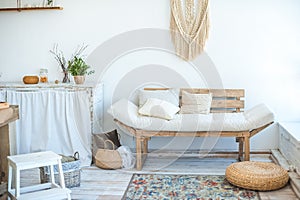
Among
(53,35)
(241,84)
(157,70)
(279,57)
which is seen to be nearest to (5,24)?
(53,35)

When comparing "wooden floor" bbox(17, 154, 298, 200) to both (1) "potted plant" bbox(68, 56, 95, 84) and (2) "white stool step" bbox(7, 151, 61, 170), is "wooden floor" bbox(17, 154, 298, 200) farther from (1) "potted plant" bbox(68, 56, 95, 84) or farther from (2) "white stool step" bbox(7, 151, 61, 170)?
(1) "potted plant" bbox(68, 56, 95, 84)

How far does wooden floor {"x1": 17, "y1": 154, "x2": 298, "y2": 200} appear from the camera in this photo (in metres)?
3.55

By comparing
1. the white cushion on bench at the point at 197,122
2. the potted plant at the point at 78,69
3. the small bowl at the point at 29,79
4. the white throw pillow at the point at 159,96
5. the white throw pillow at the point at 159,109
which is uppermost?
the potted plant at the point at 78,69

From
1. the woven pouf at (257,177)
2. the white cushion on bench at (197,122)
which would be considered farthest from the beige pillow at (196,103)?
the woven pouf at (257,177)

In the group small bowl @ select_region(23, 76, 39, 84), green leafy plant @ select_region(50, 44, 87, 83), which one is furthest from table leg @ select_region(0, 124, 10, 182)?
green leafy plant @ select_region(50, 44, 87, 83)

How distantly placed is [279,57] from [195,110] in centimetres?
121

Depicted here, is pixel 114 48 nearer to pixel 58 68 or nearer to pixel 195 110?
pixel 58 68

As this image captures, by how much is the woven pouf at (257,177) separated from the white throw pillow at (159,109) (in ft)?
3.05

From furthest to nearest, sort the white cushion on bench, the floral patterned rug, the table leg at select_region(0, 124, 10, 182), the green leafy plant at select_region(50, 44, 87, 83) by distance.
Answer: the green leafy plant at select_region(50, 44, 87, 83), the white cushion on bench, the floral patterned rug, the table leg at select_region(0, 124, 10, 182)

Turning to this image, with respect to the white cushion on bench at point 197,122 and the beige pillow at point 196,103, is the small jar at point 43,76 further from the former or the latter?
the beige pillow at point 196,103

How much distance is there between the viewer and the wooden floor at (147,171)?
11.7ft

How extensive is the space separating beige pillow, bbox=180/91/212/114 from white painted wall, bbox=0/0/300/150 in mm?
247

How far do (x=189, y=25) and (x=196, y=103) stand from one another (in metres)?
0.95

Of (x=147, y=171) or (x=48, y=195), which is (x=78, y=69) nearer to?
(x=147, y=171)
